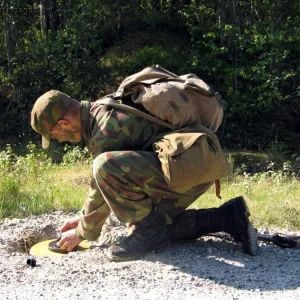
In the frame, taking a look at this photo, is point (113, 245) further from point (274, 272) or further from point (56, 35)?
point (56, 35)

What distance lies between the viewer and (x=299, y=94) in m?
13.4

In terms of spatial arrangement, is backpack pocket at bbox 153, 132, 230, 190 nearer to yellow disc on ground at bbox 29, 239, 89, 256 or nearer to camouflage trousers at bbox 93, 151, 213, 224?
camouflage trousers at bbox 93, 151, 213, 224

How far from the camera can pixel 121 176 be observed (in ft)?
14.6

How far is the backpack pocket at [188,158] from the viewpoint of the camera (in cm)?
427

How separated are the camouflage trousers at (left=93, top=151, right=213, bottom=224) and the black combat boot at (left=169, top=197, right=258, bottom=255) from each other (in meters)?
0.40

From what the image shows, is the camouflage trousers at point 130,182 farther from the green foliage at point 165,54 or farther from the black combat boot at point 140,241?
the green foliage at point 165,54

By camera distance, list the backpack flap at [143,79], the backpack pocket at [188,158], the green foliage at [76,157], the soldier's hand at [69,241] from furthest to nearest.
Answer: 1. the green foliage at [76,157]
2. the soldier's hand at [69,241]
3. the backpack flap at [143,79]
4. the backpack pocket at [188,158]

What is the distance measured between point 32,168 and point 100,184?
13.7ft

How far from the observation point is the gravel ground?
3975 mm

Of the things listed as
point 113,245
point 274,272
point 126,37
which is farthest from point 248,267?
point 126,37

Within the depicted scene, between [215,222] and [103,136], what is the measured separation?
3.63 ft

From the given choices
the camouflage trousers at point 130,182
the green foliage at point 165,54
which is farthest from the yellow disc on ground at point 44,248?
the green foliage at point 165,54

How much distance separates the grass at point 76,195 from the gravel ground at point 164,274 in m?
1.00

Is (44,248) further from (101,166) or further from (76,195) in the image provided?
(76,195)
